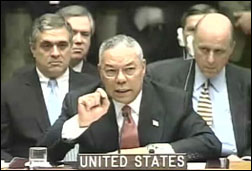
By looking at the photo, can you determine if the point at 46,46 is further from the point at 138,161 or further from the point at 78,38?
the point at 138,161

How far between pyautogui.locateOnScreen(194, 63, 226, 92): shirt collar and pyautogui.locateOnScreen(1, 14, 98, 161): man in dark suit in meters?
0.40

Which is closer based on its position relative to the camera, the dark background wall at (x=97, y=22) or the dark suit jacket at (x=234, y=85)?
the dark suit jacket at (x=234, y=85)

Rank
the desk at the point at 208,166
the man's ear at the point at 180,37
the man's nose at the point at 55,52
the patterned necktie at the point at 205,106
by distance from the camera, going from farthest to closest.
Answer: the man's ear at the point at 180,37
the patterned necktie at the point at 205,106
the man's nose at the point at 55,52
the desk at the point at 208,166

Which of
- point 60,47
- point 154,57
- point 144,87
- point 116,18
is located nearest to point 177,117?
point 144,87

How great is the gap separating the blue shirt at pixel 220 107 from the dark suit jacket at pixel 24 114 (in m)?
0.40

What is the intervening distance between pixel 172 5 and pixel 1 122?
1.19 metres

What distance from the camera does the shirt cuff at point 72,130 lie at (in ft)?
8.73

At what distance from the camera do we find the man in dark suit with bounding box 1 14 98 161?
284 centimetres

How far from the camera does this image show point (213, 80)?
3.03 meters

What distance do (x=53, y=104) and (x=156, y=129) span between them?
15.6 inches

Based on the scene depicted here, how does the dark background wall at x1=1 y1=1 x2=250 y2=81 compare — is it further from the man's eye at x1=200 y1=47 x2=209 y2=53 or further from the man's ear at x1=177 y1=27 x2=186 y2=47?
the man's eye at x1=200 y1=47 x2=209 y2=53

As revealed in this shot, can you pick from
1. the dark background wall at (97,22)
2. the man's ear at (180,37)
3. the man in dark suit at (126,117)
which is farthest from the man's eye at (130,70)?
the dark background wall at (97,22)

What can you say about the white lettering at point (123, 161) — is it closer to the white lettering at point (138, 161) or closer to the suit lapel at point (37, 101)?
the white lettering at point (138, 161)

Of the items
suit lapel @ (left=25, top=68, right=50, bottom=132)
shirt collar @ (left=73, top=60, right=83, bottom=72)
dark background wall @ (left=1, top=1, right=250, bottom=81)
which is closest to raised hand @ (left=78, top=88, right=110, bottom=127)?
suit lapel @ (left=25, top=68, right=50, bottom=132)
